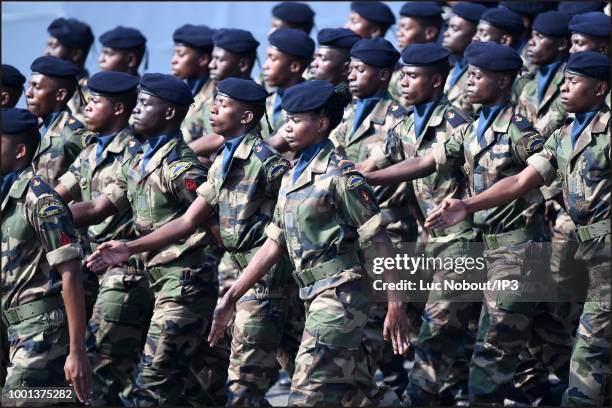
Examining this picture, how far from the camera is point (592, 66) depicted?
1029cm

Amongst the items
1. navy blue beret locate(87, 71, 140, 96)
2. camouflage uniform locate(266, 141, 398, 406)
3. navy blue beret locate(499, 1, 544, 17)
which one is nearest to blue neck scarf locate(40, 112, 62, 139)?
navy blue beret locate(87, 71, 140, 96)

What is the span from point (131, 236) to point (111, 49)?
3178mm

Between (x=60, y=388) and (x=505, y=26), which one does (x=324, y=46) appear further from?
(x=60, y=388)

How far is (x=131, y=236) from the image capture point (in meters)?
11.1

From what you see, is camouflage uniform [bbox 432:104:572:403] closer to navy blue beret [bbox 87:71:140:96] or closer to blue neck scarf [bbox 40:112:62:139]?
navy blue beret [bbox 87:71:140:96]

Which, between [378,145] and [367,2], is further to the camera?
[367,2]

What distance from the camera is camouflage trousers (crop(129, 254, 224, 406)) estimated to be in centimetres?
1051

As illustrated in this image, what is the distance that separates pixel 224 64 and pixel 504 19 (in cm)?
230

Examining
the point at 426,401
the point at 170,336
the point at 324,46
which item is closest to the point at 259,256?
the point at 170,336

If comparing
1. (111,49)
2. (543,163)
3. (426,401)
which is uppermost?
(543,163)

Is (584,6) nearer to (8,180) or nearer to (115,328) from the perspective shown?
(115,328)

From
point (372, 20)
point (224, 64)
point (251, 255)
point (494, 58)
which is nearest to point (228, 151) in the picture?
point (251, 255)

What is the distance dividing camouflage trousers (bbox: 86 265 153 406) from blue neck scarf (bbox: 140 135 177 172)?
2.44 feet

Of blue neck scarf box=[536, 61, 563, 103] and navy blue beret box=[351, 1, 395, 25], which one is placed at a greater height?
blue neck scarf box=[536, 61, 563, 103]
